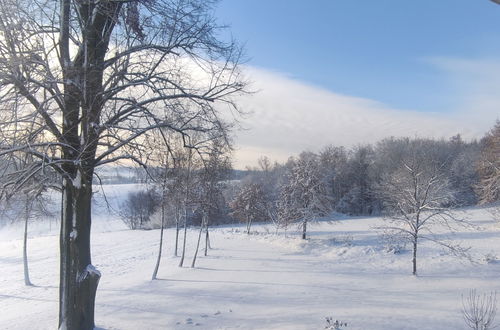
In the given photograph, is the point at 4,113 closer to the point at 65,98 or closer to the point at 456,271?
the point at 65,98

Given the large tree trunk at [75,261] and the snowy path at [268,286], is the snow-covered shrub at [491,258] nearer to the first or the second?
the snowy path at [268,286]

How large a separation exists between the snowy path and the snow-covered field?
1.7 inches

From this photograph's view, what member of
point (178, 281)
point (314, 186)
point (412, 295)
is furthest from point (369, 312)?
point (314, 186)

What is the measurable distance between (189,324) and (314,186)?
26.3 m

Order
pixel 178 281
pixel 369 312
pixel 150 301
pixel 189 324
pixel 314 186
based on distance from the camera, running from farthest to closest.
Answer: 1. pixel 314 186
2. pixel 178 281
3. pixel 150 301
4. pixel 369 312
5. pixel 189 324

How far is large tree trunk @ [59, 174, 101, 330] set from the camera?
6418mm

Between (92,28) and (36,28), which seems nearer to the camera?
(36,28)

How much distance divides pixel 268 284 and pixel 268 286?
1.71 ft

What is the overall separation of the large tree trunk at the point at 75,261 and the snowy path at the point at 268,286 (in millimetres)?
2146

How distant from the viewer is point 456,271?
22.5m

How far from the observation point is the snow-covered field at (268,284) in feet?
35.0

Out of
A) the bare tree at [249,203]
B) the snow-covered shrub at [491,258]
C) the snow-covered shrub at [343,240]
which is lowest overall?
the snow-covered shrub at [343,240]

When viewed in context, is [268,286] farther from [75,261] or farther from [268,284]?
[75,261]

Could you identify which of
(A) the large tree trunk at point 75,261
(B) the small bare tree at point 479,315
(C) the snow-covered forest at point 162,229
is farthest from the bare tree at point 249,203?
(A) the large tree trunk at point 75,261
